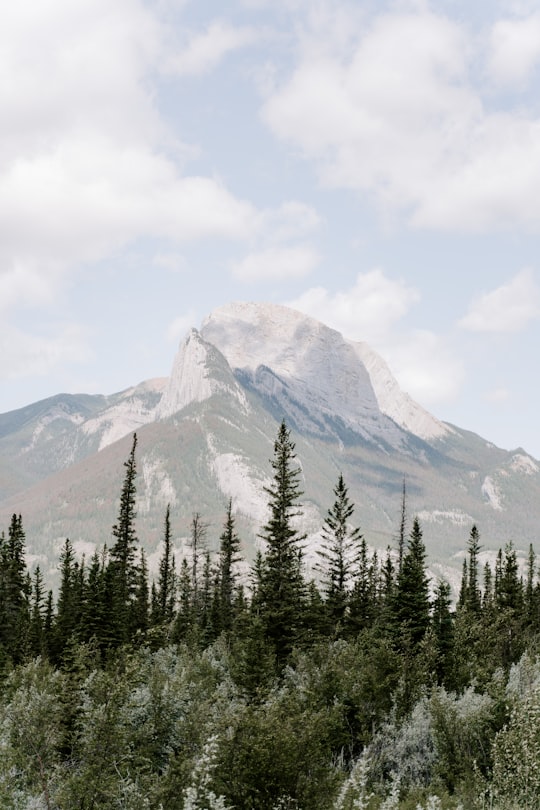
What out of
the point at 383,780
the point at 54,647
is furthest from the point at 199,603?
the point at 383,780

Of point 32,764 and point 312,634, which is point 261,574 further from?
point 32,764

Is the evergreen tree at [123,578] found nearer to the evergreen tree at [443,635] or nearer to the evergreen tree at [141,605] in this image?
the evergreen tree at [141,605]

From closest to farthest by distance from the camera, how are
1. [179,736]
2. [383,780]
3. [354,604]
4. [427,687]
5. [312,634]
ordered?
1. [179,736]
2. [383,780]
3. [427,687]
4. [312,634]
5. [354,604]

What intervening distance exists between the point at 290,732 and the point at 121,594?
4590cm

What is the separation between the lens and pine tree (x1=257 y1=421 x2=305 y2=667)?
151ft

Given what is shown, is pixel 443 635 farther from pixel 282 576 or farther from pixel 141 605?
pixel 141 605

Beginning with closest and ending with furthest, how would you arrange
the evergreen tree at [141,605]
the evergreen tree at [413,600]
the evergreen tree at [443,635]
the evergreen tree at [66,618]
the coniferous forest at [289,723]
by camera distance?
the coniferous forest at [289,723]
the evergreen tree at [443,635]
the evergreen tree at [413,600]
the evergreen tree at [66,618]
the evergreen tree at [141,605]

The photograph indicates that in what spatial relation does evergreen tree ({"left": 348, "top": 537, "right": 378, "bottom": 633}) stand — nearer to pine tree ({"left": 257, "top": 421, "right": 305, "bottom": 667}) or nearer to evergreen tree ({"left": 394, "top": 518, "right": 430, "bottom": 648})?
pine tree ({"left": 257, "top": 421, "right": 305, "bottom": 667})

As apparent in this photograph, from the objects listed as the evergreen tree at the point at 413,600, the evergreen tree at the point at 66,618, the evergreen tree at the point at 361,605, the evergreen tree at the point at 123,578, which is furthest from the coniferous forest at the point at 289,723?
the evergreen tree at the point at 66,618

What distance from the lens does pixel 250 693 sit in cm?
2845

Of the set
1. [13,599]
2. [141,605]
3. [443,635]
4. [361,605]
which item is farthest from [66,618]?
[443,635]

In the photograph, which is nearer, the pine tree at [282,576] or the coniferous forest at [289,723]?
the coniferous forest at [289,723]

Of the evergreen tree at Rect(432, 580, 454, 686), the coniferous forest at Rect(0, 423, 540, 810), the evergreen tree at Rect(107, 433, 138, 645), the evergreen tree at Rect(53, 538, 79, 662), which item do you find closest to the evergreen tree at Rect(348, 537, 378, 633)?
the coniferous forest at Rect(0, 423, 540, 810)

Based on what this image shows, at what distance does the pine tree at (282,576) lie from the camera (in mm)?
46125
